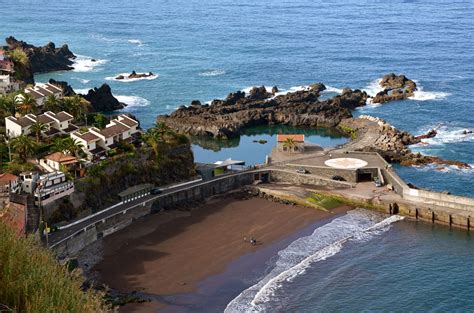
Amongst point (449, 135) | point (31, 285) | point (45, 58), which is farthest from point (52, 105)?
point (31, 285)

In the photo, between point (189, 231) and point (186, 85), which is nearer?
point (189, 231)

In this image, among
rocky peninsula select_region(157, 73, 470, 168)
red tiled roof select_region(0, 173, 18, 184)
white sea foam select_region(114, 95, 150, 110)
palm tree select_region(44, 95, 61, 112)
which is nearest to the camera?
red tiled roof select_region(0, 173, 18, 184)

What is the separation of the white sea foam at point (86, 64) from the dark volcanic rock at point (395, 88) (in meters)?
59.2

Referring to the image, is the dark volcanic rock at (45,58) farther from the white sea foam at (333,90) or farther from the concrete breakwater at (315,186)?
the concrete breakwater at (315,186)

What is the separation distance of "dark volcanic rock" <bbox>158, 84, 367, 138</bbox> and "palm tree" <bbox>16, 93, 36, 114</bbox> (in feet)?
90.9

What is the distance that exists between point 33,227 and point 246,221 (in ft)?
69.5

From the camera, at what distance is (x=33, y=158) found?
70.9 meters

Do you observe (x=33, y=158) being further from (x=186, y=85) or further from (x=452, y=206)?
(x=186, y=85)

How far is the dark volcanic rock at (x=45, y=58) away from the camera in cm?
14475

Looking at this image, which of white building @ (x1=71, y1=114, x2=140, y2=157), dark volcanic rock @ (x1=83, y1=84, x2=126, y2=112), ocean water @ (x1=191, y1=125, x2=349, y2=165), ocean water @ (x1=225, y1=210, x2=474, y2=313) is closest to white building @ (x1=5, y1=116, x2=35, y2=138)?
white building @ (x1=71, y1=114, x2=140, y2=157)

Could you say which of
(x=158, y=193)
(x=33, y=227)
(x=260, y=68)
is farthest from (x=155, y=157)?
(x=260, y=68)

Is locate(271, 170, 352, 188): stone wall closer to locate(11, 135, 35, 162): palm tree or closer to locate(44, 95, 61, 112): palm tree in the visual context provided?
locate(44, 95, 61, 112): palm tree

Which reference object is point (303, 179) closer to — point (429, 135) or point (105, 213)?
point (105, 213)

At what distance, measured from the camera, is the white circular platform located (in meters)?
81.7
